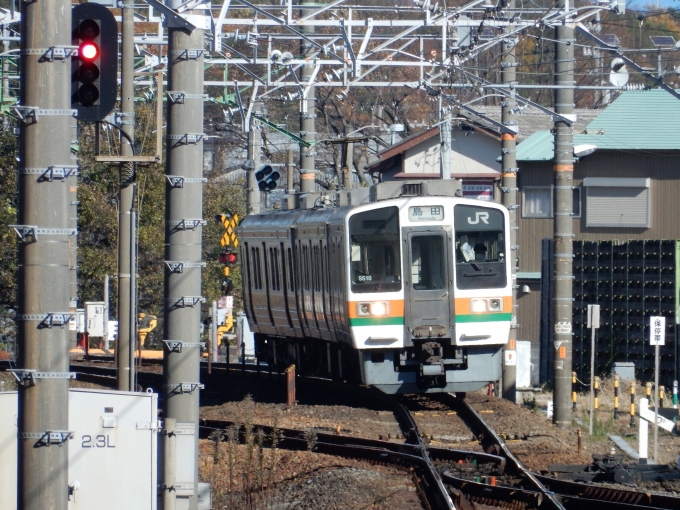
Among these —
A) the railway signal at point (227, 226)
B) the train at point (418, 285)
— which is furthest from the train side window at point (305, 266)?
the railway signal at point (227, 226)

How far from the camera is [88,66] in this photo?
6.46 metres

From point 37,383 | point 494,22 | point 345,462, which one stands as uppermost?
point 494,22

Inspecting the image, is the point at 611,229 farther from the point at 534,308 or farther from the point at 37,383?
the point at 37,383

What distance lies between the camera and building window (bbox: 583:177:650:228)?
1153 inches

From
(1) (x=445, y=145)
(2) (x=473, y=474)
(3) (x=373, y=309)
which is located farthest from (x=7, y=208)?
(2) (x=473, y=474)

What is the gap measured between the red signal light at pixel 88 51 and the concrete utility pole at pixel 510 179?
32.7 feet

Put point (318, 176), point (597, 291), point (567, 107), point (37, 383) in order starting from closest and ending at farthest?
1. point (37, 383)
2. point (567, 107)
3. point (597, 291)
4. point (318, 176)

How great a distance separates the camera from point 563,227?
14328mm

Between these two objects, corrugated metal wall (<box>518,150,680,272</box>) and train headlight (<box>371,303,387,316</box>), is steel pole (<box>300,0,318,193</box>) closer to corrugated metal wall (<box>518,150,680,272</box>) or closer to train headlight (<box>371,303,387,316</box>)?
train headlight (<box>371,303,387,316</box>)

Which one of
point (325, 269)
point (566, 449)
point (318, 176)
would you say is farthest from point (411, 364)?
point (318, 176)

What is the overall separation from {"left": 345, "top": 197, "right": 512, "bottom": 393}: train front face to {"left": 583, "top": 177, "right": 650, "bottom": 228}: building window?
49.0ft

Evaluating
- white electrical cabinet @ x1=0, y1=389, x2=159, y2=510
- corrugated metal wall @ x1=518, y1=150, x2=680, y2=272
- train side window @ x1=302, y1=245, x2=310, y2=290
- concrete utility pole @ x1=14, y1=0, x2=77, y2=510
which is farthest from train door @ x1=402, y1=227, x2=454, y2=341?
corrugated metal wall @ x1=518, y1=150, x2=680, y2=272

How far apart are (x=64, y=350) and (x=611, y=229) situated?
84.8 ft

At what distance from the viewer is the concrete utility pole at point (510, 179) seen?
1628cm
